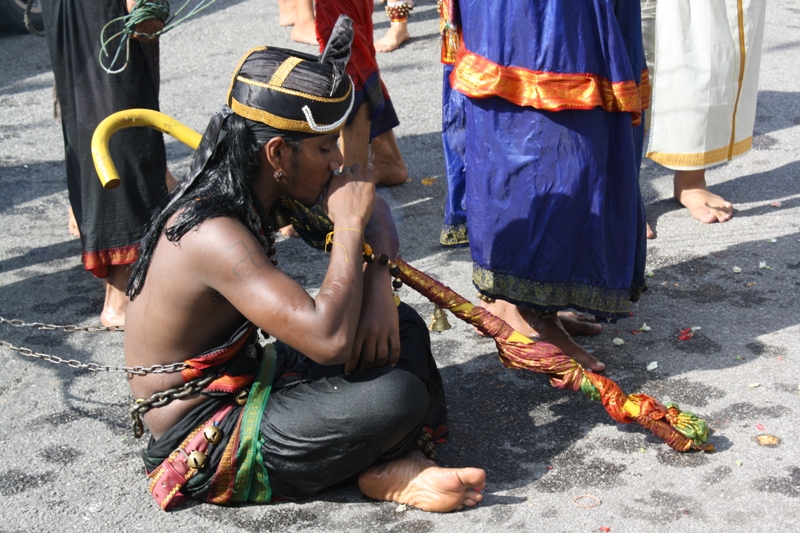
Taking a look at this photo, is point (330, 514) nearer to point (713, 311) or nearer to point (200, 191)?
point (200, 191)

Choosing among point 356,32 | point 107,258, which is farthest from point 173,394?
point 356,32

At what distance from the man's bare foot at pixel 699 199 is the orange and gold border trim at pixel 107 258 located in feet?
8.71

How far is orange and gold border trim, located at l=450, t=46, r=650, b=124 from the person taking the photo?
285 cm

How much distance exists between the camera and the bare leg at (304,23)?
24.9 feet

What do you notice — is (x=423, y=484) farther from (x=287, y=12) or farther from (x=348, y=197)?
(x=287, y=12)

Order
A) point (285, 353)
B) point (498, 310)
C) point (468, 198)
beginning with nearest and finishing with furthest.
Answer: point (285, 353) < point (468, 198) < point (498, 310)

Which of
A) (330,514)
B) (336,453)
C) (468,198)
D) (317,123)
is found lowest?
(330,514)

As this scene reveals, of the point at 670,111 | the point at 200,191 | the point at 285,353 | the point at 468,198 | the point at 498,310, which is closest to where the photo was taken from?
the point at 200,191

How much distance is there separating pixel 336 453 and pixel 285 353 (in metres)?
0.48

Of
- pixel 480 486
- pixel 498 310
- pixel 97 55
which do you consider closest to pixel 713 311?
pixel 498 310

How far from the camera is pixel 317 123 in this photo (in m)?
2.43

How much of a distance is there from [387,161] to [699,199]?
1.66 m

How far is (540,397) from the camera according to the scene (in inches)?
121

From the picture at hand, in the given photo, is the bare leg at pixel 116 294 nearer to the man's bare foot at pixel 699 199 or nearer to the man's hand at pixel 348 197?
the man's hand at pixel 348 197
